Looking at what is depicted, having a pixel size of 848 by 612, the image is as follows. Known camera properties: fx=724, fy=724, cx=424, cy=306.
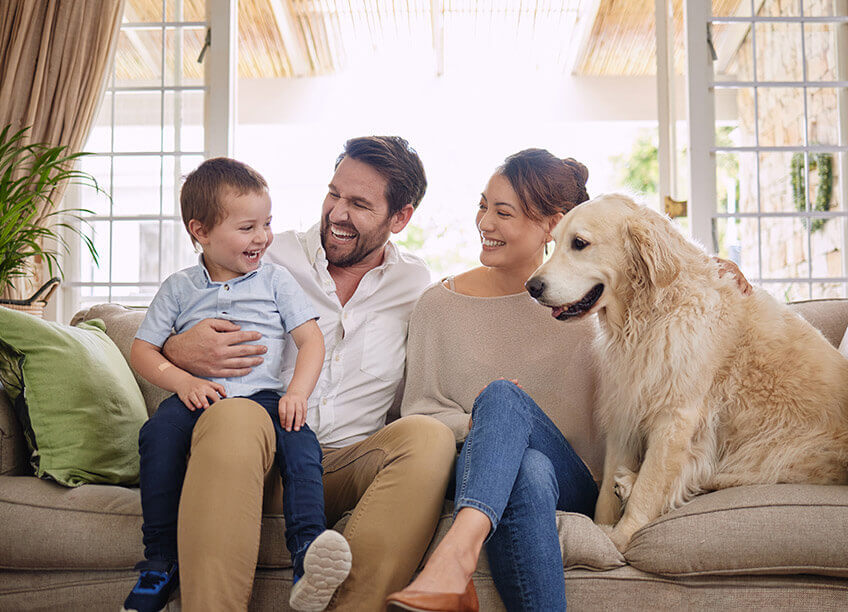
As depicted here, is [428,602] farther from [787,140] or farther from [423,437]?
[787,140]

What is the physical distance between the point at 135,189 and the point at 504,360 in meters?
2.62

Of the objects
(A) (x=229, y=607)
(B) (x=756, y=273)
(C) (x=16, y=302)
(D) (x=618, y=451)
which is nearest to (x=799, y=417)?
(D) (x=618, y=451)

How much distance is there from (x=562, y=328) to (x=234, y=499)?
3.34ft

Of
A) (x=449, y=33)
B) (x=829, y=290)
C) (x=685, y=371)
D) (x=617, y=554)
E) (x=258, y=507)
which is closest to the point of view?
(x=258, y=507)

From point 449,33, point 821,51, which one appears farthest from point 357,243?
point 449,33

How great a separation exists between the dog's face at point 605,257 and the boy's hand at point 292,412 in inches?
23.7

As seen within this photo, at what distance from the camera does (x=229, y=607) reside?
1340mm

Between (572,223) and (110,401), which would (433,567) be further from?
(110,401)

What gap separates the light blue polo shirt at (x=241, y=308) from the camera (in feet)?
5.89

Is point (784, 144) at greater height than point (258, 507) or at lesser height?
greater

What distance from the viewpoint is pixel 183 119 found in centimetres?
371

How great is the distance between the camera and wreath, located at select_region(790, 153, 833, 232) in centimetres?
351

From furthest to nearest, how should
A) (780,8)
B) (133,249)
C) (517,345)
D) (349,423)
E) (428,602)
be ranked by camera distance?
(133,249) → (780,8) → (517,345) → (349,423) → (428,602)

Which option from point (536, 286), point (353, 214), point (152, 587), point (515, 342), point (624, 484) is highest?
point (353, 214)
